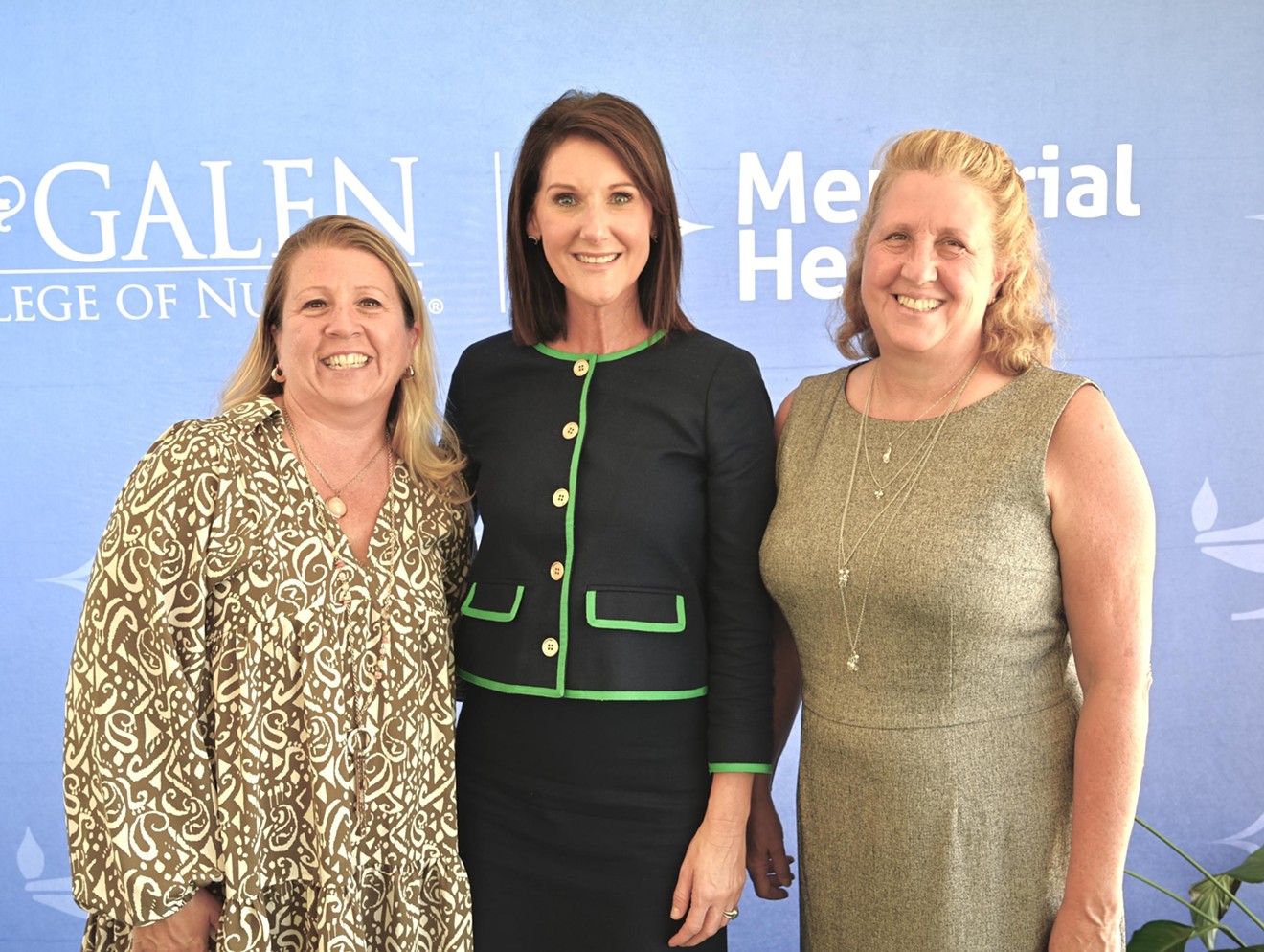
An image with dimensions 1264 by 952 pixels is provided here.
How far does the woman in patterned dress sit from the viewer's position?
1470 millimetres

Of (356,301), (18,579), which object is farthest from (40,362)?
(356,301)

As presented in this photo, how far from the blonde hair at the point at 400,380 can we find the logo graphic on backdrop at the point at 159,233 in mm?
1120

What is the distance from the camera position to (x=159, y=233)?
2.84 meters

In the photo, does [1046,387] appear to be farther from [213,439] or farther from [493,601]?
[213,439]

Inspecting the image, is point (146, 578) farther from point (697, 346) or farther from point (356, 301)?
point (697, 346)

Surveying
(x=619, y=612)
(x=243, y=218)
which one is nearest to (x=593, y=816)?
(x=619, y=612)

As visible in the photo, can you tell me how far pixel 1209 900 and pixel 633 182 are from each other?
80.1 inches

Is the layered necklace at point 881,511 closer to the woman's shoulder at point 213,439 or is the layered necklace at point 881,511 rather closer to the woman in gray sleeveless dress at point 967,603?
the woman in gray sleeveless dress at point 967,603

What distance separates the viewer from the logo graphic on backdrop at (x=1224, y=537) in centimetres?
281

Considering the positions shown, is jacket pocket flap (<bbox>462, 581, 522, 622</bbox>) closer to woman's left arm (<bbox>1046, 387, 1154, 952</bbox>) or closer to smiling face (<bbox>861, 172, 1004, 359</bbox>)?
smiling face (<bbox>861, 172, 1004, 359</bbox>)

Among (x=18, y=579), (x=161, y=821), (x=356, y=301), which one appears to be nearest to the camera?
(x=161, y=821)

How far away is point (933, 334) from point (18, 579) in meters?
2.56

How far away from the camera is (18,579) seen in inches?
116

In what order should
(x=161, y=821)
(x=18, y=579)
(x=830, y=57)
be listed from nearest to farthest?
(x=161, y=821), (x=830, y=57), (x=18, y=579)
